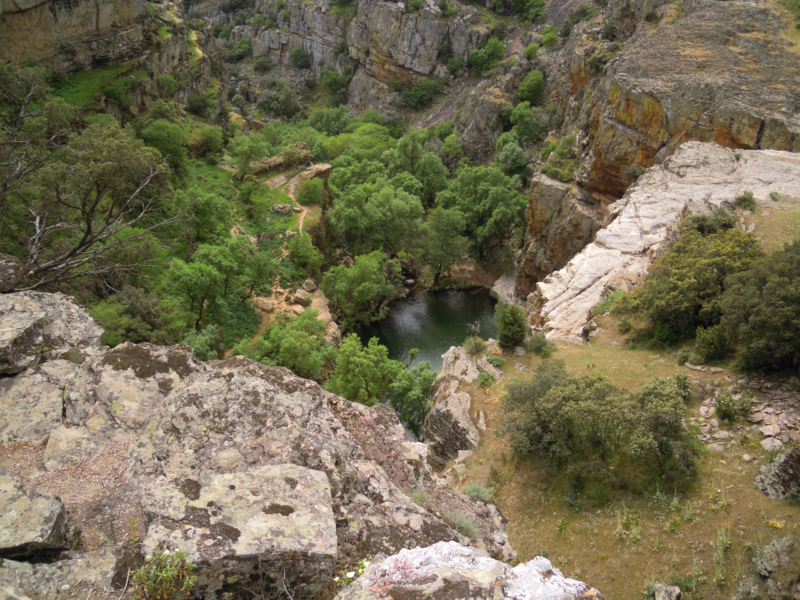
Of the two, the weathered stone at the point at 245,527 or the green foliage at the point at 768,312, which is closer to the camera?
the weathered stone at the point at 245,527

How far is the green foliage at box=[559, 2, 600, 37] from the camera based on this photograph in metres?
55.8

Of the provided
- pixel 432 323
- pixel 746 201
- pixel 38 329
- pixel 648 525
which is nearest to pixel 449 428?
pixel 648 525

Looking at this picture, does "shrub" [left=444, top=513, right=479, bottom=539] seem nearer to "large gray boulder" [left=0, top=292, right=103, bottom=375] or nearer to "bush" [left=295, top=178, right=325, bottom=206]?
"large gray boulder" [left=0, top=292, right=103, bottom=375]

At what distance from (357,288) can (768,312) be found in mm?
24063

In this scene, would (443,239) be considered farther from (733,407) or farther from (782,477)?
(782,477)

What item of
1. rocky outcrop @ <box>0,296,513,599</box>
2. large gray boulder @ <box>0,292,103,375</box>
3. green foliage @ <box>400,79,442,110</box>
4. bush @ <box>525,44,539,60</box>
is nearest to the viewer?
rocky outcrop @ <box>0,296,513,599</box>

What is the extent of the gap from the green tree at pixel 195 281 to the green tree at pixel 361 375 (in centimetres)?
872

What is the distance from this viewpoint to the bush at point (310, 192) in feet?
137

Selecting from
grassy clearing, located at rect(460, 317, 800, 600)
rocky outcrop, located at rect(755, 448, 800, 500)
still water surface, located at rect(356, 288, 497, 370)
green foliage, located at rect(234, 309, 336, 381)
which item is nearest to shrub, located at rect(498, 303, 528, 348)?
grassy clearing, located at rect(460, 317, 800, 600)

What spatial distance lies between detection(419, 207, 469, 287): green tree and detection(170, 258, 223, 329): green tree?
20.3 m

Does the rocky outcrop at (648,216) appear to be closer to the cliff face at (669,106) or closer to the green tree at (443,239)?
the cliff face at (669,106)

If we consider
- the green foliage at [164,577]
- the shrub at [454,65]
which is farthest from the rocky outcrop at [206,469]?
the shrub at [454,65]

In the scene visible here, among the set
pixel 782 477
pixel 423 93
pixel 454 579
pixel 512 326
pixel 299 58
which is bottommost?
pixel 512 326

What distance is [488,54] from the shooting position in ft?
230
